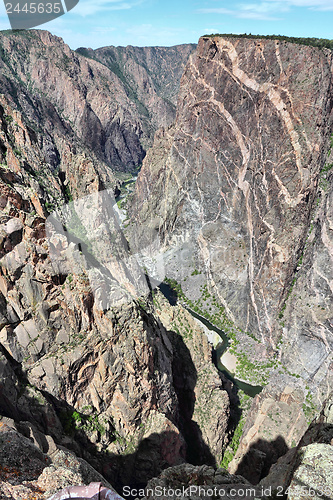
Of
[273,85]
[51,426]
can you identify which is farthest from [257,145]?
[51,426]

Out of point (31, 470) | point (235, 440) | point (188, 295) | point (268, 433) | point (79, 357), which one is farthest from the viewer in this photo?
point (188, 295)

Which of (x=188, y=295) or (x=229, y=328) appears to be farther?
(x=188, y=295)

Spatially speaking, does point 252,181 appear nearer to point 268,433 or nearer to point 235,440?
point 268,433

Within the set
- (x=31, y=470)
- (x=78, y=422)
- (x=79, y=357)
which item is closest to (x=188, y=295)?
(x=79, y=357)

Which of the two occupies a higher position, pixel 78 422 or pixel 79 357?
pixel 79 357

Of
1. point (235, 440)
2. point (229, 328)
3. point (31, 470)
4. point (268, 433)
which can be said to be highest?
point (31, 470)

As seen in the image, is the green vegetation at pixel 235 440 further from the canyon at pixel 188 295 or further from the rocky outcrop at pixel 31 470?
the rocky outcrop at pixel 31 470
